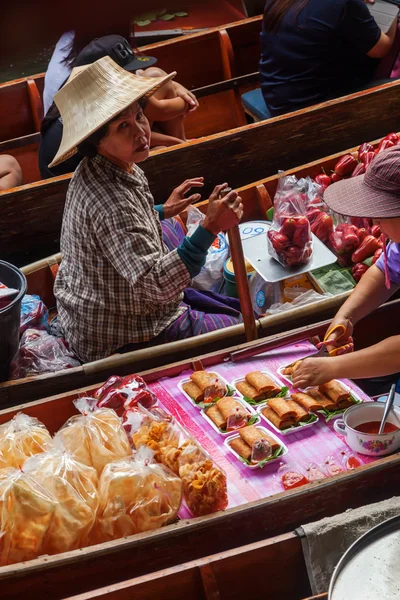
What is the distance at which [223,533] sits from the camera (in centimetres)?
224

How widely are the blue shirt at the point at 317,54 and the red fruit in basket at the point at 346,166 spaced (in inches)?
27.6

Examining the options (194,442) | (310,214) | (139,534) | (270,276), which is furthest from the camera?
(310,214)

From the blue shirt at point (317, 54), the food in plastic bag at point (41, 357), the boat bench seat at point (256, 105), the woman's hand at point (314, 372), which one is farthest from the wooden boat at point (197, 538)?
the boat bench seat at point (256, 105)

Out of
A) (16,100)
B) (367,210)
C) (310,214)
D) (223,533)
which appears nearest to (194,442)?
(223,533)

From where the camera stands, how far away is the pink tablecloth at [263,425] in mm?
2424

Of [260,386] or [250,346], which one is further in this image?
[250,346]

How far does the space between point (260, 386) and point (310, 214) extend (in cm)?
144

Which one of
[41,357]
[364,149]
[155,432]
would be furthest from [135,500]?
[364,149]

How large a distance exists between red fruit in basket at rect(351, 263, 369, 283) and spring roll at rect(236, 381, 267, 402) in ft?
3.47

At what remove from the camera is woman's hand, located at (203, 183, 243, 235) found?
2777 mm

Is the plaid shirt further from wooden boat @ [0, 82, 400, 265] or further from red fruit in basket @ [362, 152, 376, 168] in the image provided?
red fruit in basket @ [362, 152, 376, 168]

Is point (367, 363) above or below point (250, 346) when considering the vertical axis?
above

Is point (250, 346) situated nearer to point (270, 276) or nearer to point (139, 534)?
point (270, 276)

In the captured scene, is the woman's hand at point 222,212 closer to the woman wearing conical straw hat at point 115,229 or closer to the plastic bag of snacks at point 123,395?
the woman wearing conical straw hat at point 115,229
